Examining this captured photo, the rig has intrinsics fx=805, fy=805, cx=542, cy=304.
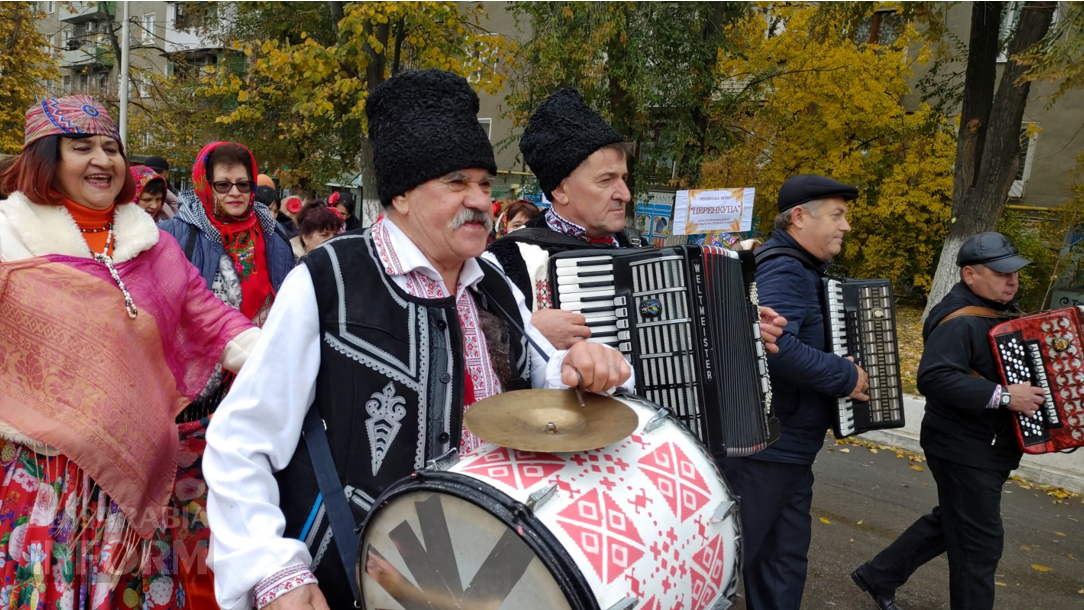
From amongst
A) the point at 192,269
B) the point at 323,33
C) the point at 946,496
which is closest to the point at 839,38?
the point at 323,33

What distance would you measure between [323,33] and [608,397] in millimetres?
18777

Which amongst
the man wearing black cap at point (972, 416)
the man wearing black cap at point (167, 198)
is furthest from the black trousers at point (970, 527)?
the man wearing black cap at point (167, 198)

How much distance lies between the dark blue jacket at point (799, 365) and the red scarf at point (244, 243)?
264cm

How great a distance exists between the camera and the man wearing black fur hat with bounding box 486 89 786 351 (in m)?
2.94

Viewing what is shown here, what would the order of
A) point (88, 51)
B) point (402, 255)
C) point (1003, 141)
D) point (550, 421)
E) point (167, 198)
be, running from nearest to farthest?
point (550, 421) < point (402, 255) < point (167, 198) < point (1003, 141) < point (88, 51)

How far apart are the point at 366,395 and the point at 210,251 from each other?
2.87 meters

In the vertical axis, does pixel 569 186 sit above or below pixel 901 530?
above

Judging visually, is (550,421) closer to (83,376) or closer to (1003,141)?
(83,376)

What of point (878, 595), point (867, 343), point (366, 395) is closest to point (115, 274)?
point (366, 395)

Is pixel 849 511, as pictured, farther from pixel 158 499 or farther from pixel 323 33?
pixel 323 33

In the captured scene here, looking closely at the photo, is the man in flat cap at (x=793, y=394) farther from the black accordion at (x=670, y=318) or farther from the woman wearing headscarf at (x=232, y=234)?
the woman wearing headscarf at (x=232, y=234)

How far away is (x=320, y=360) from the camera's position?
6.01 feet

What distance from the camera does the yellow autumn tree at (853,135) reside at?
14961 millimetres

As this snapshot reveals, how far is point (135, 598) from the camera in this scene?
Answer: 2.84 meters
